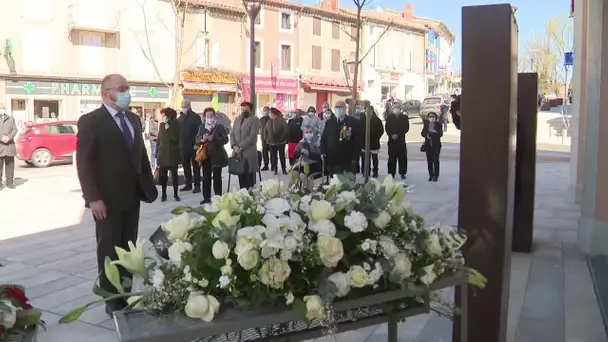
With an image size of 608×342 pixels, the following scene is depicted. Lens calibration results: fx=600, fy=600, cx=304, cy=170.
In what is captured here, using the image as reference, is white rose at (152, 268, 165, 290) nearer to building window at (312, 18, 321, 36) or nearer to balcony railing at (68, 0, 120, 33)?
balcony railing at (68, 0, 120, 33)

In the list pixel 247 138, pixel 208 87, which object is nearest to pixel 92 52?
pixel 208 87

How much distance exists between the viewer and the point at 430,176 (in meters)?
12.9

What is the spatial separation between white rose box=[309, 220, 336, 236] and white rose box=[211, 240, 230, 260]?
33 centimetres

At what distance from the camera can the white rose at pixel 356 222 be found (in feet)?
7.14

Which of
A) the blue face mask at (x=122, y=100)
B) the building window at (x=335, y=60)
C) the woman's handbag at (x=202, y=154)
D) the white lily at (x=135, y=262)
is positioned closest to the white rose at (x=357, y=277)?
the white lily at (x=135, y=262)

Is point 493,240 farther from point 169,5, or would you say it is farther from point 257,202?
point 169,5

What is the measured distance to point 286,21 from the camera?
40.3m

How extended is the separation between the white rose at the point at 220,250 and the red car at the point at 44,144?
59.4 ft

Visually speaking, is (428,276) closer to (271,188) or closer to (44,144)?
(271,188)

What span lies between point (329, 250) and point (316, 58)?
41.4 meters

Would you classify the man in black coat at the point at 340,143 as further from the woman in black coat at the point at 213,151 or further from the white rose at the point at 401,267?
the white rose at the point at 401,267

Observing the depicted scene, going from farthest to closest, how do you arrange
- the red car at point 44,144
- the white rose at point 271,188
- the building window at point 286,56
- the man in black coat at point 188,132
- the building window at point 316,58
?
the building window at point 316,58 < the building window at point 286,56 < the red car at point 44,144 < the man in black coat at point 188,132 < the white rose at point 271,188

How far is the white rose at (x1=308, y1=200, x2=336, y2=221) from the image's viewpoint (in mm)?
2188

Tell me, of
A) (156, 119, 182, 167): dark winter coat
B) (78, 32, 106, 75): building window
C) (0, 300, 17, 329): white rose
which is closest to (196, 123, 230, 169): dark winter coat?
(156, 119, 182, 167): dark winter coat
